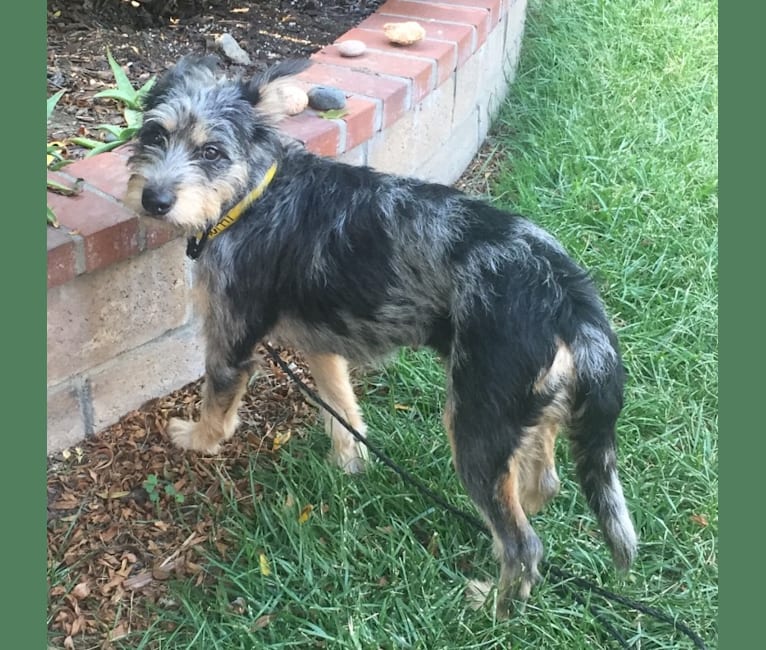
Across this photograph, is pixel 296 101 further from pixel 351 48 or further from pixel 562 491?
pixel 562 491

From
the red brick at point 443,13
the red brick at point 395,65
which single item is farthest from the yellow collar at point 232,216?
the red brick at point 443,13

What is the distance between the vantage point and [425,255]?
2.99 metres

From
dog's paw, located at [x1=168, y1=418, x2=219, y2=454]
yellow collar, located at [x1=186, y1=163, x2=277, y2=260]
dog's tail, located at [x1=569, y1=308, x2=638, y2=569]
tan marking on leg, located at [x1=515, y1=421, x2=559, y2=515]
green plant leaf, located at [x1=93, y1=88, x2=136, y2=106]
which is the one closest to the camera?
dog's tail, located at [x1=569, y1=308, x2=638, y2=569]

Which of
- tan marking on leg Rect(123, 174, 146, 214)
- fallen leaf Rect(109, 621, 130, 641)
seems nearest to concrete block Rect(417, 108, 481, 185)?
tan marking on leg Rect(123, 174, 146, 214)

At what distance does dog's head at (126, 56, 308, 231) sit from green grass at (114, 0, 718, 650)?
1212 millimetres

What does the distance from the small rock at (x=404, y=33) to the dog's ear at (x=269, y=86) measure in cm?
175

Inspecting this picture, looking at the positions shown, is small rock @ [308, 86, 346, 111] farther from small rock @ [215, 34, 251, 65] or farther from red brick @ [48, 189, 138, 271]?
red brick @ [48, 189, 138, 271]

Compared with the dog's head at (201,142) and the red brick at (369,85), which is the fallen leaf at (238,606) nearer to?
the dog's head at (201,142)

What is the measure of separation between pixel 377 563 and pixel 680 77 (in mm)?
5138

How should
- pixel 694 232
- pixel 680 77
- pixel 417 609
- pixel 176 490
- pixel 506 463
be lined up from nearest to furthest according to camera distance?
pixel 506 463 → pixel 417 609 → pixel 176 490 → pixel 694 232 → pixel 680 77

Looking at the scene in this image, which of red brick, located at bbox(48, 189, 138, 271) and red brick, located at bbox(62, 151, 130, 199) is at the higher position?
red brick, located at bbox(62, 151, 130, 199)

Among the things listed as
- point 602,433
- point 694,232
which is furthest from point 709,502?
point 694,232

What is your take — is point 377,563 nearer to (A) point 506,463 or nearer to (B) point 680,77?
(A) point 506,463

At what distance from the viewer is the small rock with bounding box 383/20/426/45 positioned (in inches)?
189
